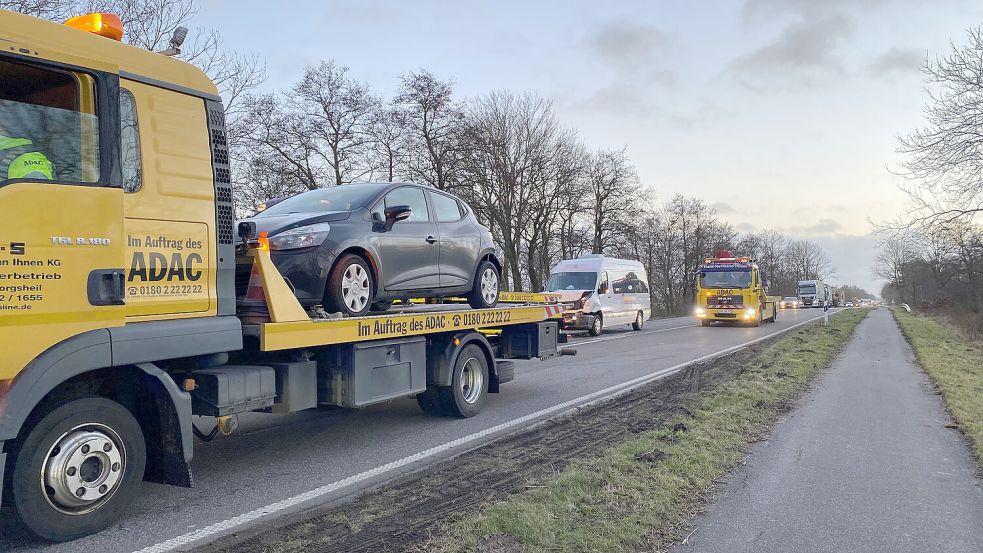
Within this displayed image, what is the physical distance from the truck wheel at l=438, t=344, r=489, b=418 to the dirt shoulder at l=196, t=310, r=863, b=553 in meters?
0.95

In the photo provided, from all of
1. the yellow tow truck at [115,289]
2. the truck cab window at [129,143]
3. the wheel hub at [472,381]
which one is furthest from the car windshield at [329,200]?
the truck cab window at [129,143]

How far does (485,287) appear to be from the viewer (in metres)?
8.70

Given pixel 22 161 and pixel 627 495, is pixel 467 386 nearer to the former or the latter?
pixel 627 495

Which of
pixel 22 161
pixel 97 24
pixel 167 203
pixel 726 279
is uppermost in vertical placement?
pixel 97 24

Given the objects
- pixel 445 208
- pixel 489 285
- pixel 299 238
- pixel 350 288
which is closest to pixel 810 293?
pixel 489 285

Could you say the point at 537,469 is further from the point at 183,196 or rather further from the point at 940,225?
the point at 940,225

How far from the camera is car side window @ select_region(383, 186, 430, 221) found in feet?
23.6

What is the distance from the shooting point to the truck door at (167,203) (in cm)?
432

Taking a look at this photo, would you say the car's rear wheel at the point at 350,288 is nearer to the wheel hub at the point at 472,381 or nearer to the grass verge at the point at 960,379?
the wheel hub at the point at 472,381

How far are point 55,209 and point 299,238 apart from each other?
243 cm

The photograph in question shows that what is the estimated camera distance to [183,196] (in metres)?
4.68

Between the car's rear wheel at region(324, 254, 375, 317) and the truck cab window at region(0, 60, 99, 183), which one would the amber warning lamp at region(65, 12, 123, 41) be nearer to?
the truck cab window at region(0, 60, 99, 183)

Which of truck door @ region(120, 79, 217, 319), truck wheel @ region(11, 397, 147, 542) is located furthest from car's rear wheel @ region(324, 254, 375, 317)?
truck wheel @ region(11, 397, 147, 542)

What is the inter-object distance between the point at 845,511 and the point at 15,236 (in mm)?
5443
